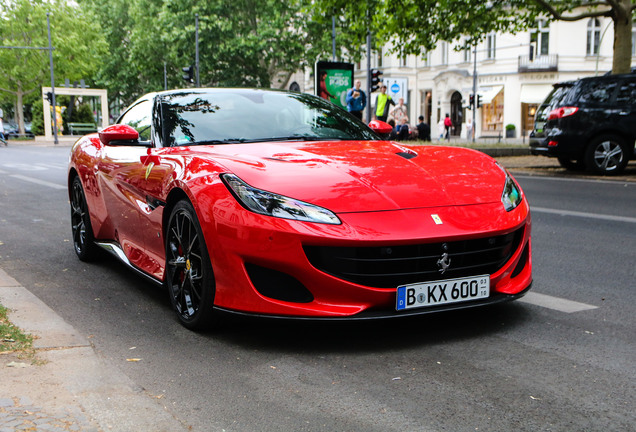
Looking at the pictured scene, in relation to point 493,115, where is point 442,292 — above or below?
below

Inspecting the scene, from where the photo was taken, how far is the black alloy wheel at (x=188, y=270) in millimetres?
3930

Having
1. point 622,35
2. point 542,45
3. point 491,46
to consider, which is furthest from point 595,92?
point 491,46

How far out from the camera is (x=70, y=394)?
122 inches

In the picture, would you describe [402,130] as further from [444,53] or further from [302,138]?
[444,53]

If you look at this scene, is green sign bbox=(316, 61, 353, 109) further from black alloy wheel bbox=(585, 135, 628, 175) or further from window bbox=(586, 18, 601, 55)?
window bbox=(586, 18, 601, 55)

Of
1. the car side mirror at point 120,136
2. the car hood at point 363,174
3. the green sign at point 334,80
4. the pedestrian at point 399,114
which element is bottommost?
the car hood at point 363,174

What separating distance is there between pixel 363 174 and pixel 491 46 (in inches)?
1958

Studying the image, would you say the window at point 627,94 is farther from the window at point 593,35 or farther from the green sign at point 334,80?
the window at point 593,35

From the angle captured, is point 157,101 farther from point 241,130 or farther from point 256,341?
point 256,341

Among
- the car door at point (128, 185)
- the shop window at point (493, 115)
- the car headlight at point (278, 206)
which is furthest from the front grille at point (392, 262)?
the shop window at point (493, 115)

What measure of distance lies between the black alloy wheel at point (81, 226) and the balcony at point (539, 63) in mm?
45041

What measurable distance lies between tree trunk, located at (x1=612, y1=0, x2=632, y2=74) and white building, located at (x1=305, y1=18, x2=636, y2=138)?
25121 millimetres

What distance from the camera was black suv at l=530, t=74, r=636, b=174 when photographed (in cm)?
1481

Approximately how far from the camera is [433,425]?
280 cm
